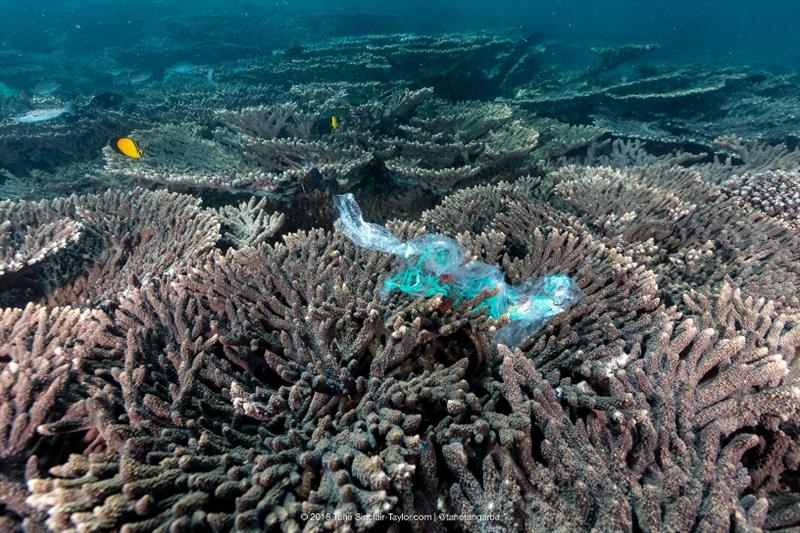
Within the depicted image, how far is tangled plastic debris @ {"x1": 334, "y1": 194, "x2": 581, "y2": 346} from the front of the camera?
2.13 m

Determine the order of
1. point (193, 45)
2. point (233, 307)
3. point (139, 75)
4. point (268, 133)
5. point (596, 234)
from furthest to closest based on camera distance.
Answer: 1. point (193, 45)
2. point (139, 75)
3. point (268, 133)
4. point (596, 234)
5. point (233, 307)

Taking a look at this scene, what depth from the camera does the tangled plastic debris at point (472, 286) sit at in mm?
2135

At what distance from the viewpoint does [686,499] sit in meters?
1.32

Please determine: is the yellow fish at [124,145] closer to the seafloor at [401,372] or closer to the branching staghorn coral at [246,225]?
the seafloor at [401,372]

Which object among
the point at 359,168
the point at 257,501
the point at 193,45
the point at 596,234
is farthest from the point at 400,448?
the point at 193,45

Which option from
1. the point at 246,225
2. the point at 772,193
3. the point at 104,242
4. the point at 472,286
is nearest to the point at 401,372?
the point at 472,286

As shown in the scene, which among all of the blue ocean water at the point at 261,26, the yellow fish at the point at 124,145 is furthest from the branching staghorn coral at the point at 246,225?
the blue ocean water at the point at 261,26

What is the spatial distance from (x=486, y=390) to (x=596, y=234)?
2.17 metres

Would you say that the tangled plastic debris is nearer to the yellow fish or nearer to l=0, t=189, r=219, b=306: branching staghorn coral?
l=0, t=189, r=219, b=306: branching staghorn coral

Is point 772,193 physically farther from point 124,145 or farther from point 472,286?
point 124,145

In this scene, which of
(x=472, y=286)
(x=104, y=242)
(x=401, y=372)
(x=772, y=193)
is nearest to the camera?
(x=401, y=372)

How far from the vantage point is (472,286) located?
223 centimetres

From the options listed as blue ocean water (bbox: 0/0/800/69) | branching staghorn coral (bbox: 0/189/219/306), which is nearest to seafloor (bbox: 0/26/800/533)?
branching staghorn coral (bbox: 0/189/219/306)

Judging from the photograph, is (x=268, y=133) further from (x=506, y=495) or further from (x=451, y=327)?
(x=506, y=495)
